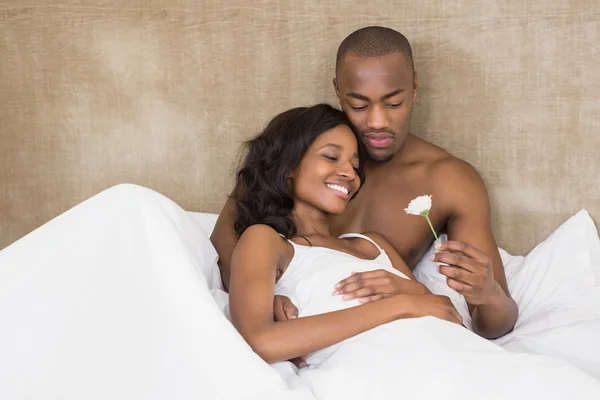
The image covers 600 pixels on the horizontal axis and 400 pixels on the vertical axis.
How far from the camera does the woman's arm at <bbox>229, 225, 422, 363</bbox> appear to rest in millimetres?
1540

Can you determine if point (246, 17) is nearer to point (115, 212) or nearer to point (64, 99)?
point (64, 99)

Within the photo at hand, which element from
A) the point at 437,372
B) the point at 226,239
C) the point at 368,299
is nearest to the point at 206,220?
the point at 226,239

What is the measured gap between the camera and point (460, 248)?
150 centimetres

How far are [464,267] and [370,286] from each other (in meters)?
0.23

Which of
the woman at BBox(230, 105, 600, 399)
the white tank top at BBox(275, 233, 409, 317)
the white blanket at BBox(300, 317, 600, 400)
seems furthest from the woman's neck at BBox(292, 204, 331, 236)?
the white blanket at BBox(300, 317, 600, 400)

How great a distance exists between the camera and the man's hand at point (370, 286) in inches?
65.4

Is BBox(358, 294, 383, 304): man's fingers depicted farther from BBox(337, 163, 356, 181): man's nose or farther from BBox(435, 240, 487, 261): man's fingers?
BBox(337, 163, 356, 181): man's nose

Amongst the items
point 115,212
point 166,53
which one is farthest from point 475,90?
point 115,212

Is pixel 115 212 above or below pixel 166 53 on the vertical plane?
below

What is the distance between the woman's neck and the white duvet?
0.35m

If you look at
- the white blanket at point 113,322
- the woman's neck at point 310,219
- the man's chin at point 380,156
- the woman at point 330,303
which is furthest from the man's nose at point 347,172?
the white blanket at point 113,322

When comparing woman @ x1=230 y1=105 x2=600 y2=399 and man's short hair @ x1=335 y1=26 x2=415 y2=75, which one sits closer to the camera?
woman @ x1=230 y1=105 x2=600 y2=399

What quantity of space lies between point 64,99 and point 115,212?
1075 mm

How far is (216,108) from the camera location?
8.06 ft
